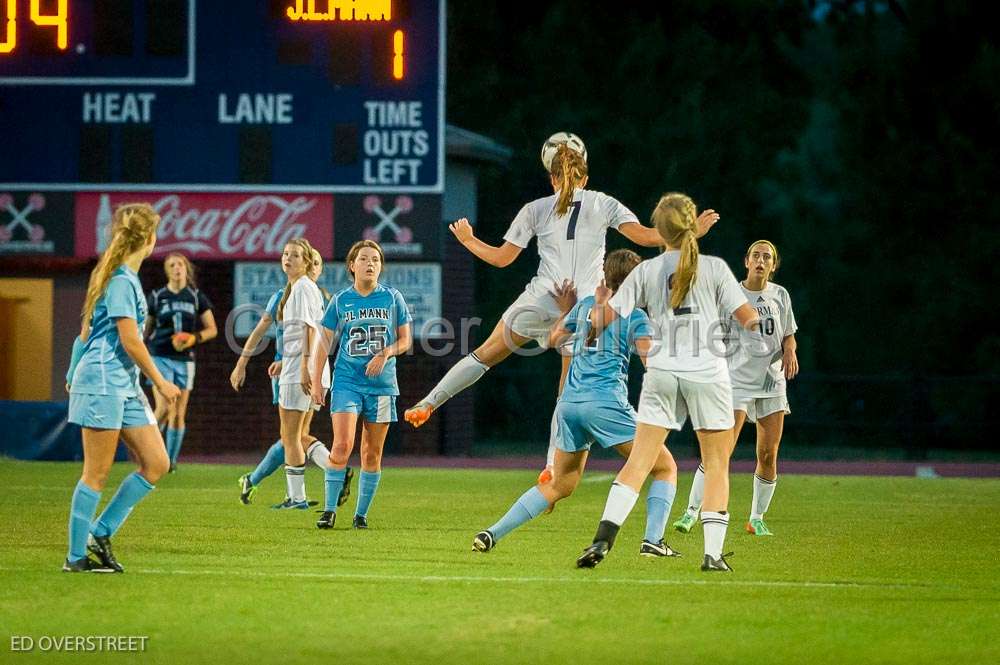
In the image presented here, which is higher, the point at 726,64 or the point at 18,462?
the point at 726,64

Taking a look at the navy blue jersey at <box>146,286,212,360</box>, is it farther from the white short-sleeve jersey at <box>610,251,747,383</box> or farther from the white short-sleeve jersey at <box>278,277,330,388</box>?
the white short-sleeve jersey at <box>610,251,747,383</box>

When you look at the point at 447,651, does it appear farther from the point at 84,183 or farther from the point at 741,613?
the point at 84,183

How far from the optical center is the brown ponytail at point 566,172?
33.5 ft

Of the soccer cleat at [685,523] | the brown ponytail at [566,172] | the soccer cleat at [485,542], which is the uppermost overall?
the brown ponytail at [566,172]

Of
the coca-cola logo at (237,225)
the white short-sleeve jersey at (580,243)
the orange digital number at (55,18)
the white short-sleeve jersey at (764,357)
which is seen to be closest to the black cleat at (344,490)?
the white short-sleeve jersey at (580,243)

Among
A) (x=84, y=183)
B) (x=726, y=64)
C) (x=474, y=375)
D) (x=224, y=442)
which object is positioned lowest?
(x=224, y=442)

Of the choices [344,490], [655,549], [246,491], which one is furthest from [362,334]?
[655,549]

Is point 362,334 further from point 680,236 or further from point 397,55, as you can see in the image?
point 397,55

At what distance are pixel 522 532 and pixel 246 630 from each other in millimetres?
4551

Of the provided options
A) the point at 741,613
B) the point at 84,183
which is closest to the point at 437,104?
the point at 84,183

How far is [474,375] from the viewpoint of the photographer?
33.8 ft

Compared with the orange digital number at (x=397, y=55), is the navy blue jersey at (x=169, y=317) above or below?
below

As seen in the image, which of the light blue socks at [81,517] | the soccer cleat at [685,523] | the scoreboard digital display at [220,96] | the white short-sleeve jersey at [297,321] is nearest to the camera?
the light blue socks at [81,517]

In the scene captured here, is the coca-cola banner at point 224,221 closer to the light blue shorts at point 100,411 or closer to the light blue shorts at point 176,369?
the light blue shorts at point 176,369
